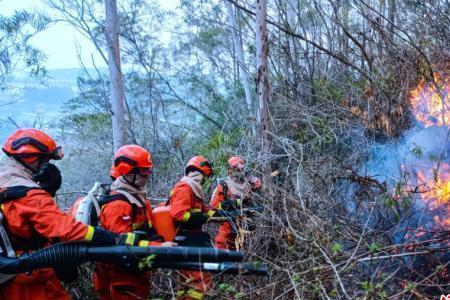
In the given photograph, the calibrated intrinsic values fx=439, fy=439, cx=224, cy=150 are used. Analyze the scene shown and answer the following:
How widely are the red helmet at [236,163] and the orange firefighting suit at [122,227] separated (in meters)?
1.19

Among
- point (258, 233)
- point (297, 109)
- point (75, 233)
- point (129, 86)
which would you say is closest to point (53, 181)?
point (75, 233)

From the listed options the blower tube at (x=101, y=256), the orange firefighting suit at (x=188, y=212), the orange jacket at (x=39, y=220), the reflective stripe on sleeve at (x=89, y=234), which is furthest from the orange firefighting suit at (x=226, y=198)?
the orange jacket at (x=39, y=220)

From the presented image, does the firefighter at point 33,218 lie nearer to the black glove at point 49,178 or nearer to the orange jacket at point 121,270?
the black glove at point 49,178

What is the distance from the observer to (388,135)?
23.5ft

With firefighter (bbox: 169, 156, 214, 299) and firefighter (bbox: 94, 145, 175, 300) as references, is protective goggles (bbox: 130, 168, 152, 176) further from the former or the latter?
firefighter (bbox: 169, 156, 214, 299)

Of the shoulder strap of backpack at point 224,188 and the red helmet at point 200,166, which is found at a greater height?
the red helmet at point 200,166

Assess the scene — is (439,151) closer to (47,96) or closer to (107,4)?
(107,4)

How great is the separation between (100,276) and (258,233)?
1.54 m

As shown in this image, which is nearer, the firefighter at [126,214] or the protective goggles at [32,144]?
the protective goggles at [32,144]

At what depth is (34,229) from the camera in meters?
3.23

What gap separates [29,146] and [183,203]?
201 centimetres

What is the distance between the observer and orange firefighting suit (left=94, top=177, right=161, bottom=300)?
3836 mm

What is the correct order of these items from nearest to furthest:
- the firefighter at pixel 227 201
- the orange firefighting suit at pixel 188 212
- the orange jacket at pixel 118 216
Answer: the orange jacket at pixel 118 216
the orange firefighting suit at pixel 188 212
the firefighter at pixel 227 201

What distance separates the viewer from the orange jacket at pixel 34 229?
10.2ft
